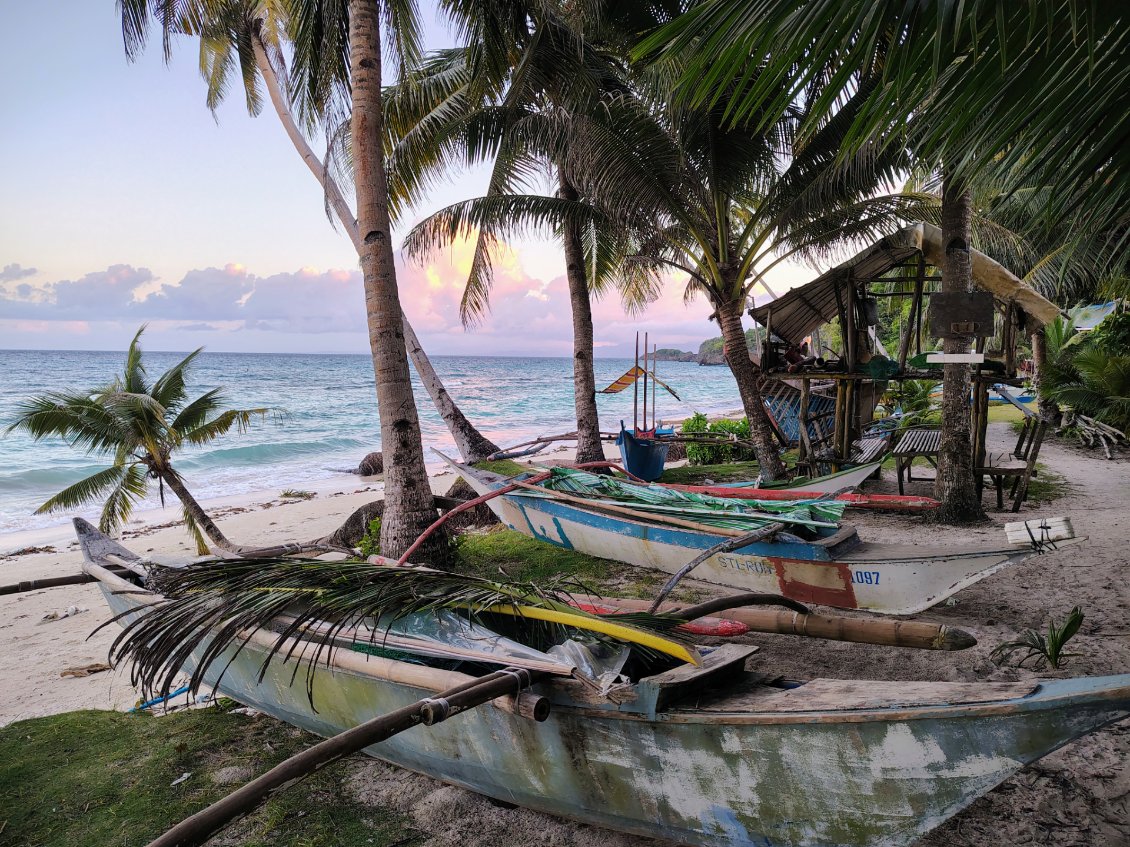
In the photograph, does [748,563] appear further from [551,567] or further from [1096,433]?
[1096,433]

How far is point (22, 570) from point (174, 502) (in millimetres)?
5713

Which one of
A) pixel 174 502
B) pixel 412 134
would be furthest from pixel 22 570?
pixel 412 134

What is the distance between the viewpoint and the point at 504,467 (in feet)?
31.7

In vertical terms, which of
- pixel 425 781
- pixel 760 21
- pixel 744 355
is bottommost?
pixel 425 781

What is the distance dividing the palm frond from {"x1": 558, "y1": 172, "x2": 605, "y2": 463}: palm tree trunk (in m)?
7.62

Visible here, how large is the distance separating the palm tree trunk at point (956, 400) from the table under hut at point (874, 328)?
0.19 meters

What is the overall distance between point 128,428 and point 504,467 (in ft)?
15.4

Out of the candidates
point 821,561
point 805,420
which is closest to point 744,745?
point 821,561

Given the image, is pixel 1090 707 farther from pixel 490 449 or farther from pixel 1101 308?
pixel 1101 308

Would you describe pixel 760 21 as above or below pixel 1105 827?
above

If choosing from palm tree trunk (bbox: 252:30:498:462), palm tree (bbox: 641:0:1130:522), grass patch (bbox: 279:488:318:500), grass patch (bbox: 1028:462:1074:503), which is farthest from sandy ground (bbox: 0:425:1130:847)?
grass patch (bbox: 279:488:318:500)

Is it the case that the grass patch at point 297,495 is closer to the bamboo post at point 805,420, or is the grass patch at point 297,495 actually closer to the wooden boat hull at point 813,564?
the wooden boat hull at point 813,564

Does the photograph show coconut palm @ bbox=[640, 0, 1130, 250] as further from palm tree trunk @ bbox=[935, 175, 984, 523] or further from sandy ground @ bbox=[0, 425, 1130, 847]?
palm tree trunk @ bbox=[935, 175, 984, 523]

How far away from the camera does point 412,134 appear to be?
9.88 meters
